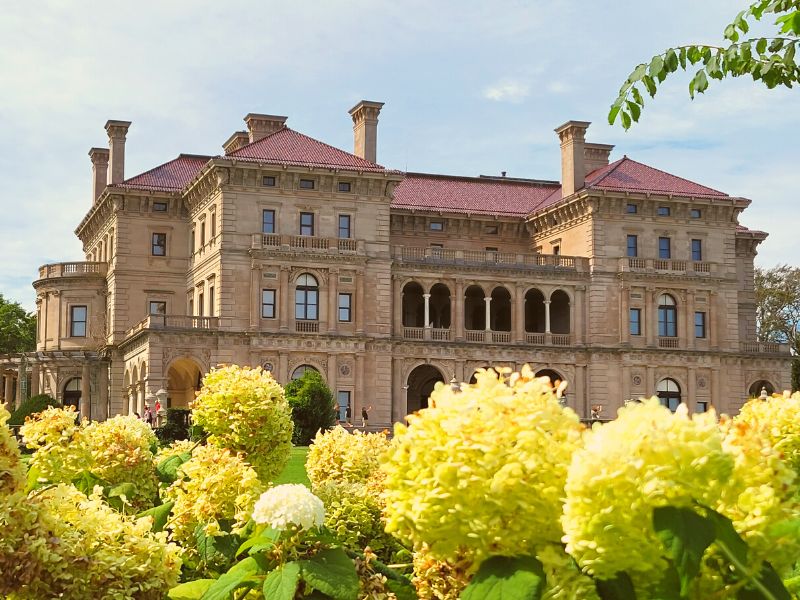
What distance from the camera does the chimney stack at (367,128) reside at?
207ft

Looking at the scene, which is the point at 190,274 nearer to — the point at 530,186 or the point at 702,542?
the point at 530,186

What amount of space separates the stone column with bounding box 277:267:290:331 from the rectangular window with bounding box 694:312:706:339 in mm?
22625

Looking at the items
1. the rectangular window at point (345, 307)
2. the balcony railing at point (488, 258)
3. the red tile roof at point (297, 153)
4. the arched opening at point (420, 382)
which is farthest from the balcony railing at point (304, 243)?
the arched opening at point (420, 382)

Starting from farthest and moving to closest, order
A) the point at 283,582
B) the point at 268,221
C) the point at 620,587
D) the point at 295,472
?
the point at 268,221 < the point at 295,472 < the point at 283,582 < the point at 620,587

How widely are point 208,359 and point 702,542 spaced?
2160 inches

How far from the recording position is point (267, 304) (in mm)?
59188

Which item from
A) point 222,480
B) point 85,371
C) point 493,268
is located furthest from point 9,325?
point 222,480

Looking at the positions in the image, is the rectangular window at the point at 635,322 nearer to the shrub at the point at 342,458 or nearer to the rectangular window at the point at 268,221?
the rectangular window at the point at 268,221

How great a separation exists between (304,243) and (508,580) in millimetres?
55743

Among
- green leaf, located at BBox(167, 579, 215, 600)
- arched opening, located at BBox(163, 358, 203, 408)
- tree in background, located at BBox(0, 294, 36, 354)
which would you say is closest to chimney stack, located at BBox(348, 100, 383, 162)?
arched opening, located at BBox(163, 358, 203, 408)

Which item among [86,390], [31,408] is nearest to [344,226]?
[86,390]

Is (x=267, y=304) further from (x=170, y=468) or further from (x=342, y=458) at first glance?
(x=342, y=458)

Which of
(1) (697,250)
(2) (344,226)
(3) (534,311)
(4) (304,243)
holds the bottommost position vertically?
(3) (534,311)

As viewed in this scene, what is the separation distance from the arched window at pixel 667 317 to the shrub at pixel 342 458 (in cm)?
5587
